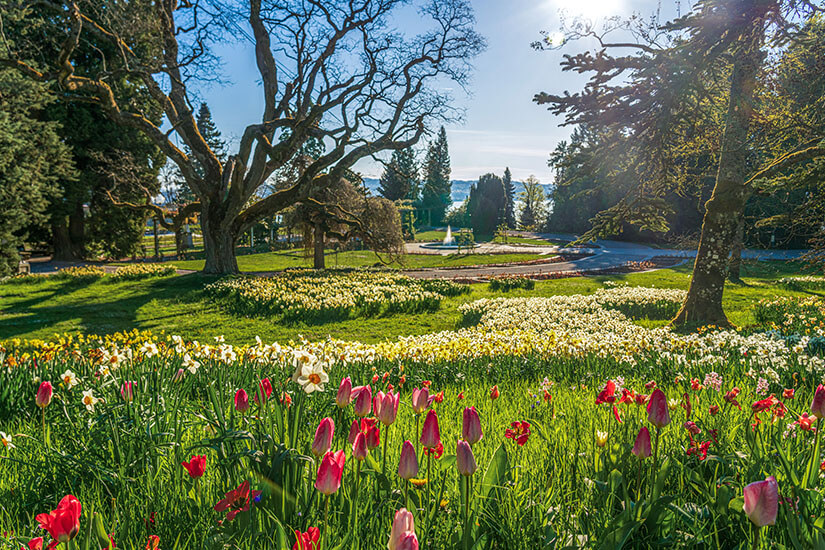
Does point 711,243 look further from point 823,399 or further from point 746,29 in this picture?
point 823,399

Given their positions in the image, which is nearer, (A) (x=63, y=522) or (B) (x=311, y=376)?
(A) (x=63, y=522)

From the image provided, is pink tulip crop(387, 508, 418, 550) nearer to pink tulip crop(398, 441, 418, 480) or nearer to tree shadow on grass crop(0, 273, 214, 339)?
pink tulip crop(398, 441, 418, 480)

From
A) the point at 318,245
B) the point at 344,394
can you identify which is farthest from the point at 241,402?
the point at 318,245

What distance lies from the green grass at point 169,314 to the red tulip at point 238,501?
7765mm

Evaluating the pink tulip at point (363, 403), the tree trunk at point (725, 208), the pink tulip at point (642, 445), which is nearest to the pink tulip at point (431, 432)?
the pink tulip at point (363, 403)

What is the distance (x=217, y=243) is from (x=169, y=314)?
6.34 m

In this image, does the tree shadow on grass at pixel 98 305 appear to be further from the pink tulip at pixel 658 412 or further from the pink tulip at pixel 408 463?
the pink tulip at pixel 658 412

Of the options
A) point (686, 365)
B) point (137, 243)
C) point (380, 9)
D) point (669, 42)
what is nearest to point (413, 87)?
point (380, 9)

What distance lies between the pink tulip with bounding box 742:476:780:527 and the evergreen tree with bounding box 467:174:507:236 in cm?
6634

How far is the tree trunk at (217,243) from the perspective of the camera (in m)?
16.3

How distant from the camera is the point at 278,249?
37.9m

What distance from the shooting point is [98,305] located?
11.6m

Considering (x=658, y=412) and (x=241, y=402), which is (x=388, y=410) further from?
(x=658, y=412)

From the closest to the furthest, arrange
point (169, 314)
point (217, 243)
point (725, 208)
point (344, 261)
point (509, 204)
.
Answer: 1. point (725, 208)
2. point (169, 314)
3. point (217, 243)
4. point (344, 261)
5. point (509, 204)
